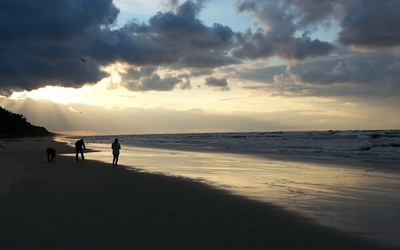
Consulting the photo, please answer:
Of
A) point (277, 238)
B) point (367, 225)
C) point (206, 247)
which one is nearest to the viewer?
point (206, 247)

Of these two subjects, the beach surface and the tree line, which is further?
the tree line

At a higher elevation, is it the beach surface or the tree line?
the tree line

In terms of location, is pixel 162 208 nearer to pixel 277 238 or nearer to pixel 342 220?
pixel 277 238

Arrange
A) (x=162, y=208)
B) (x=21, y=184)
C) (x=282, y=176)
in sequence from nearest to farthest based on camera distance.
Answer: (x=162, y=208) < (x=21, y=184) < (x=282, y=176)

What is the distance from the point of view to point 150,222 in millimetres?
8906

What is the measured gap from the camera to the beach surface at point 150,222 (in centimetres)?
738

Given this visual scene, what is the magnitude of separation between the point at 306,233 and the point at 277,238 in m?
0.79

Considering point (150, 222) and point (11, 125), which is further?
point (11, 125)

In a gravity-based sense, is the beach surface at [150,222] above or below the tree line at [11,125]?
below

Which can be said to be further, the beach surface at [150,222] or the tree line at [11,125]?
the tree line at [11,125]

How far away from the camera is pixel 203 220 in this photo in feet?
30.4

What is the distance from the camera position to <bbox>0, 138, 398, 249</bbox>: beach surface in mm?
7375

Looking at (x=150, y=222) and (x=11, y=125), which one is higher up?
(x=11, y=125)

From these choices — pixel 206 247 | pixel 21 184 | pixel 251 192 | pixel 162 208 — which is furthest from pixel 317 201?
pixel 21 184
